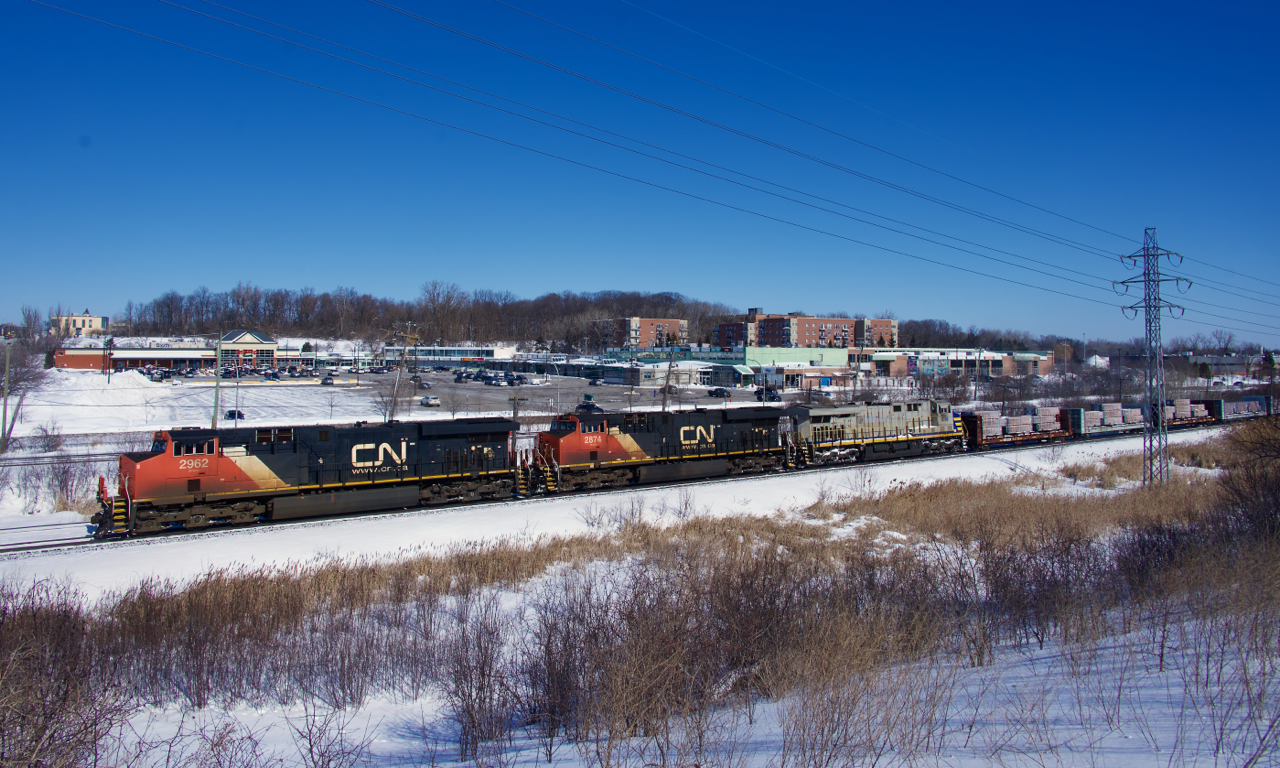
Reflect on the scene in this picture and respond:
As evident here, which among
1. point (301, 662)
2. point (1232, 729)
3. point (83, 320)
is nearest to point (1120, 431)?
point (1232, 729)

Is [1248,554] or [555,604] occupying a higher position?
[1248,554]

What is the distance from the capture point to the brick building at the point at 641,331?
459ft

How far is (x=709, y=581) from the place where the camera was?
11094mm

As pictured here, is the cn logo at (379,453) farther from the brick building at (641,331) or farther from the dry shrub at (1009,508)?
the brick building at (641,331)

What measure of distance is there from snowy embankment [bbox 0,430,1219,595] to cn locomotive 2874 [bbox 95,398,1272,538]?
87 centimetres

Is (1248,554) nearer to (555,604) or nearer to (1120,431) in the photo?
(555,604)

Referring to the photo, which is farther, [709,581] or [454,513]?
[454,513]

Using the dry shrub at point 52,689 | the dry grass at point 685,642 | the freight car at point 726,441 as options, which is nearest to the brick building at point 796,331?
the freight car at point 726,441

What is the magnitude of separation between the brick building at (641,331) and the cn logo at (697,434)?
361ft

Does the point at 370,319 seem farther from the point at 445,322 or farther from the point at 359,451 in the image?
the point at 359,451

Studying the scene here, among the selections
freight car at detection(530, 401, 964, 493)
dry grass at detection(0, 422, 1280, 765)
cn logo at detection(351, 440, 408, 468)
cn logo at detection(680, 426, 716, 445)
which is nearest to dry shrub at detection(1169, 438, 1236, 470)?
freight car at detection(530, 401, 964, 493)

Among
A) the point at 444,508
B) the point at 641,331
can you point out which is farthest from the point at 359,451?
the point at 641,331

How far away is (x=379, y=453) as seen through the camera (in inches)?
776

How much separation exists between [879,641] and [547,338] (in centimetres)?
13739
